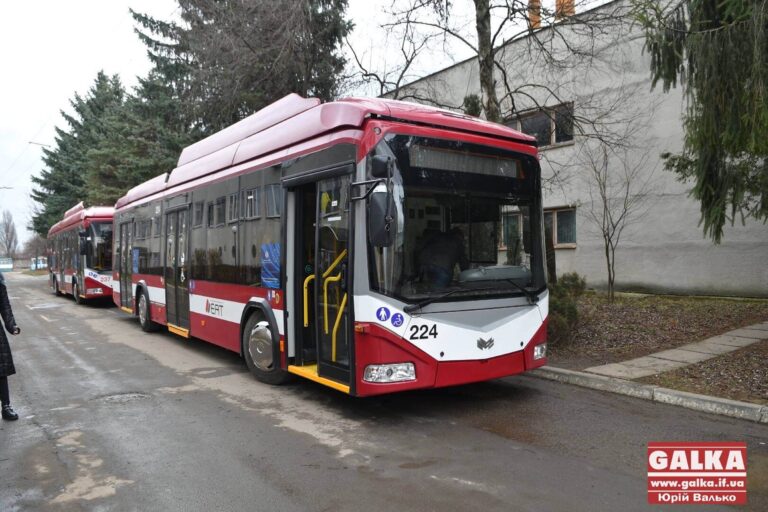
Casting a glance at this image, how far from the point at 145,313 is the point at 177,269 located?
2785 mm

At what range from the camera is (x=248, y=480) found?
4281 millimetres

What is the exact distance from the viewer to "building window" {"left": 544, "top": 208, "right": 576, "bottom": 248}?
17000mm

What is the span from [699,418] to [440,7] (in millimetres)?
8574

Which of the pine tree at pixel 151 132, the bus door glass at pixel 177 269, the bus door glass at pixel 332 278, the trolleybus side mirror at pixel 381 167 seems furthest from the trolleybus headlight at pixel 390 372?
the pine tree at pixel 151 132

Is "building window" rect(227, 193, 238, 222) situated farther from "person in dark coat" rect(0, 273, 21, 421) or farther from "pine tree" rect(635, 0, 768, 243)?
"pine tree" rect(635, 0, 768, 243)

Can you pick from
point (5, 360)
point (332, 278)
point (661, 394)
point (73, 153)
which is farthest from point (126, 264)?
point (73, 153)

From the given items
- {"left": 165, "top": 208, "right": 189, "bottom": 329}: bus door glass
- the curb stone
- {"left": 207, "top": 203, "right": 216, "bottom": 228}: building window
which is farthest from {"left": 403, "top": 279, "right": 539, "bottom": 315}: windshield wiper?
{"left": 165, "top": 208, "right": 189, "bottom": 329}: bus door glass

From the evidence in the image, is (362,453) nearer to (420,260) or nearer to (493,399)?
(420,260)

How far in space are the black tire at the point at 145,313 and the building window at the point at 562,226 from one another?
1148cm

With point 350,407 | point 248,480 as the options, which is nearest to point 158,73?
point 350,407

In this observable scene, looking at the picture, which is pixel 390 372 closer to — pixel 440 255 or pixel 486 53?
pixel 440 255

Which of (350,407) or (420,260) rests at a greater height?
(420,260)

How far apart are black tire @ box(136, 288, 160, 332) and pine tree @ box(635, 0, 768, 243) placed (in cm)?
1077

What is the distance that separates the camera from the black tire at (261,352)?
7.09 m
